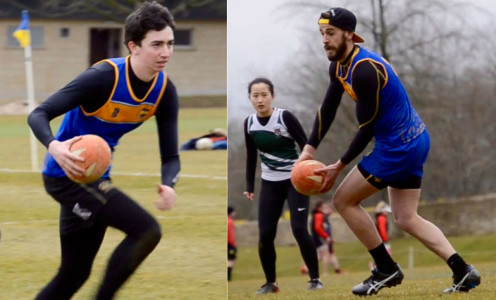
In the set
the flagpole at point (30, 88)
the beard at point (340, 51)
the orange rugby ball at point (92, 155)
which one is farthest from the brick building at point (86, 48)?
the orange rugby ball at point (92, 155)

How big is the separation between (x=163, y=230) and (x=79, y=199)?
17.9 feet

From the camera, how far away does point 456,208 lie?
46.4 ft

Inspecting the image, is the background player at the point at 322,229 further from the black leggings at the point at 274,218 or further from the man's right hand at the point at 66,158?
the man's right hand at the point at 66,158

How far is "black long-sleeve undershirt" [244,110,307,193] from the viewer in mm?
7738

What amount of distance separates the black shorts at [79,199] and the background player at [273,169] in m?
2.92

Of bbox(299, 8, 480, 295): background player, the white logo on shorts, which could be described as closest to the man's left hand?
bbox(299, 8, 480, 295): background player

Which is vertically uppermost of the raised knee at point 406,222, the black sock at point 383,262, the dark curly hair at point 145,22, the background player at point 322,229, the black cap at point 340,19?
the dark curly hair at point 145,22

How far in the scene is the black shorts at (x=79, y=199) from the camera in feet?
16.0

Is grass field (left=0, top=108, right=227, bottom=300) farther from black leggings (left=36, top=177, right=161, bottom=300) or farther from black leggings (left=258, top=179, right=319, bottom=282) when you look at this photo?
black leggings (left=36, top=177, right=161, bottom=300)

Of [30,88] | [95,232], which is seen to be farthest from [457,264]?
[30,88]

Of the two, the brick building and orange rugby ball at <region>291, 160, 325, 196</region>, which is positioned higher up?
orange rugby ball at <region>291, 160, 325, 196</region>

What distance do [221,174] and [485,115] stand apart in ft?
15.2

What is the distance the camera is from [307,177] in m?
6.28

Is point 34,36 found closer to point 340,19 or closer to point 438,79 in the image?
point 438,79
